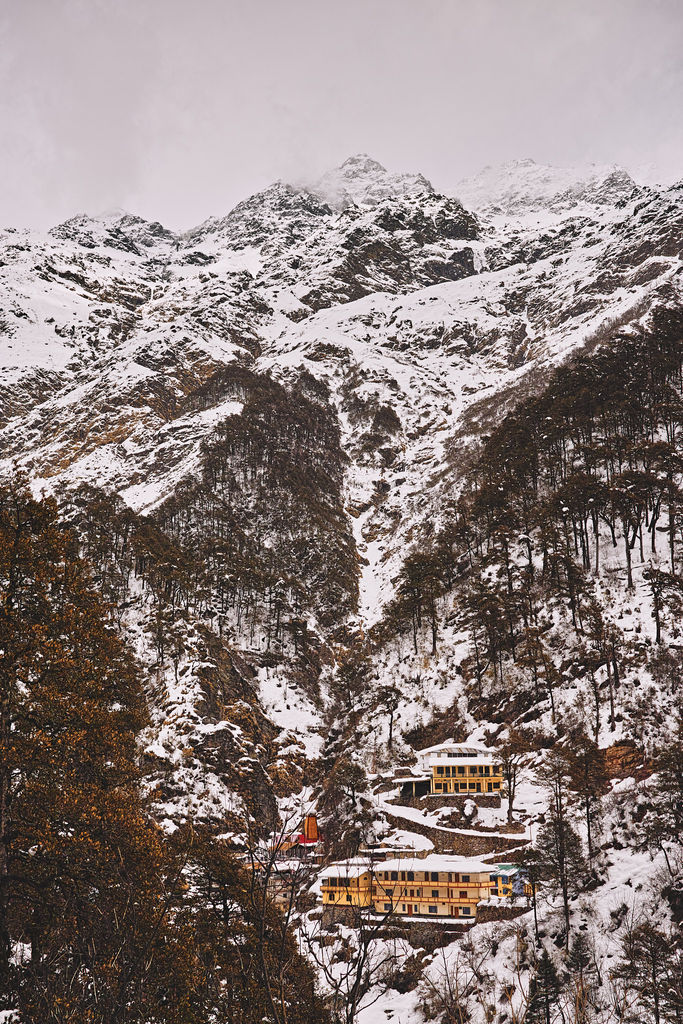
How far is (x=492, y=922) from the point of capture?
38.0 metres

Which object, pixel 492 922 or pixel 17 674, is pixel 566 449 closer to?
pixel 492 922

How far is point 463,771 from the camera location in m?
51.8

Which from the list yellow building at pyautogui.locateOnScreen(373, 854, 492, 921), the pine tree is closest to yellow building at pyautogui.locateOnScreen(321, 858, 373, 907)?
yellow building at pyautogui.locateOnScreen(373, 854, 492, 921)

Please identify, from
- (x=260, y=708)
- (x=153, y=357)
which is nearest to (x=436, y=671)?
(x=260, y=708)

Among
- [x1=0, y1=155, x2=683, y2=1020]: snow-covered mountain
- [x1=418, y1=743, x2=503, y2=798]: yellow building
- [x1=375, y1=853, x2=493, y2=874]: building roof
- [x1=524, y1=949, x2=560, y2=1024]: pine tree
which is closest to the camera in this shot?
[x1=524, y1=949, x2=560, y2=1024]: pine tree

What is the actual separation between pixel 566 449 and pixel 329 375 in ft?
338

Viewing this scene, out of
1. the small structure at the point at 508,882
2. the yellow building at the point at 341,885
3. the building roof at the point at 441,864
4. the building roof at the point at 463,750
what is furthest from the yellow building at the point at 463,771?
the yellow building at the point at 341,885

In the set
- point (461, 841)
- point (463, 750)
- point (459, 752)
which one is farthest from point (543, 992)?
point (459, 752)

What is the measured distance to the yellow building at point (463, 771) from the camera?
5034 centimetres

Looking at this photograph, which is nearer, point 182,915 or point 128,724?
point 182,915

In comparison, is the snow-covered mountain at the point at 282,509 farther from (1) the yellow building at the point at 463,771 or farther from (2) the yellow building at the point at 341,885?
(2) the yellow building at the point at 341,885

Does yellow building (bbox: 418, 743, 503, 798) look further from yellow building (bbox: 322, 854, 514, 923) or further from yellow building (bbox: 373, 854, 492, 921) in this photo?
yellow building (bbox: 373, 854, 492, 921)

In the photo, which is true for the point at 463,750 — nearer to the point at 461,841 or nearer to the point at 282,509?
the point at 461,841

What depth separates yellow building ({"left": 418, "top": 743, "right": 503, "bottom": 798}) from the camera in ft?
165
